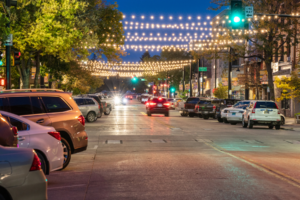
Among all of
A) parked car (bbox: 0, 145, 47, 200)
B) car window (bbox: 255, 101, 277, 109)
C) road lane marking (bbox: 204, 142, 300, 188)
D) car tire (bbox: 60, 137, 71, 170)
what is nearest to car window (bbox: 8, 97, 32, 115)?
car tire (bbox: 60, 137, 71, 170)

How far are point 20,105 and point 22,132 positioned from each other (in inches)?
90.0

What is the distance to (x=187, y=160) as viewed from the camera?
1254cm

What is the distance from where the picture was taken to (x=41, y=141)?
9.07 meters

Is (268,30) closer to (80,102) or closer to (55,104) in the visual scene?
(80,102)

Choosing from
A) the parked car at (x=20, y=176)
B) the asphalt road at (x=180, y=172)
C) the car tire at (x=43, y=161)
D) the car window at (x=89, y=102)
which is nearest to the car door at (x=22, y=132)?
the car tire at (x=43, y=161)

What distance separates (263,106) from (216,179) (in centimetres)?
1785

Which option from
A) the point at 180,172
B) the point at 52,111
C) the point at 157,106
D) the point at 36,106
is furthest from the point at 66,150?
the point at 157,106

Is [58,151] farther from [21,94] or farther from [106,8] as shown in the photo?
[106,8]

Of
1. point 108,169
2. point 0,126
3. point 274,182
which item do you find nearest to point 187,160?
point 108,169

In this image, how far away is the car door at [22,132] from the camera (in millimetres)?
8922

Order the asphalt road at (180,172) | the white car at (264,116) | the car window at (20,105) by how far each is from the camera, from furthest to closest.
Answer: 1. the white car at (264,116)
2. the car window at (20,105)
3. the asphalt road at (180,172)

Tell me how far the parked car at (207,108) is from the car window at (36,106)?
27.6 metres

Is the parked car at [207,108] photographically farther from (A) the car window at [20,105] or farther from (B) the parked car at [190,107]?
(A) the car window at [20,105]

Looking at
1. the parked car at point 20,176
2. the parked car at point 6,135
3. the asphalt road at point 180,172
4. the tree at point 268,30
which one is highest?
the tree at point 268,30
